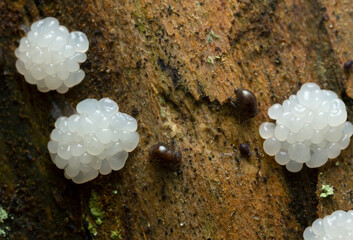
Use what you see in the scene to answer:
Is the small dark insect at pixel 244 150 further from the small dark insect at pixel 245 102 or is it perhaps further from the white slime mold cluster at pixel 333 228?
the white slime mold cluster at pixel 333 228

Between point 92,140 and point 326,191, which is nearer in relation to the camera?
point 92,140

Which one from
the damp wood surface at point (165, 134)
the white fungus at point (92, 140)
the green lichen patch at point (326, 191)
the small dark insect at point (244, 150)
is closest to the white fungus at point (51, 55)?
the damp wood surface at point (165, 134)

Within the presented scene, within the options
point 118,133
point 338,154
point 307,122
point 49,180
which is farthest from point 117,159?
point 338,154

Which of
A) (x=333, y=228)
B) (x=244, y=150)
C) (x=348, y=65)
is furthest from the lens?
(x=348, y=65)

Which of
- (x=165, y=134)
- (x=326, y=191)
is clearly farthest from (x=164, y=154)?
(x=326, y=191)

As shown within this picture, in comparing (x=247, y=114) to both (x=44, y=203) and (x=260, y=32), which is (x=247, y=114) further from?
(x=44, y=203)

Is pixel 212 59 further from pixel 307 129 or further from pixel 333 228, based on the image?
pixel 333 228

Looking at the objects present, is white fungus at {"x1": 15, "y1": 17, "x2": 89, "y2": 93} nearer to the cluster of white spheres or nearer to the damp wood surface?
the damp wood surface
